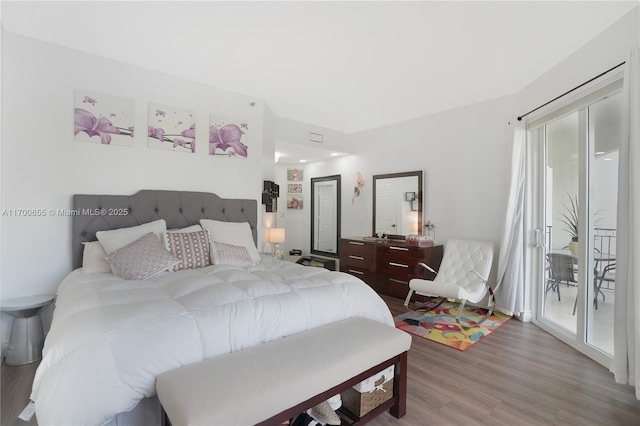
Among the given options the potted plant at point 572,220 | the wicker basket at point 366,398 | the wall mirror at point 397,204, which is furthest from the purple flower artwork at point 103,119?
the potted plant at point 572,220

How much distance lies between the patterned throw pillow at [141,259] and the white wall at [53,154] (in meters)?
0.78

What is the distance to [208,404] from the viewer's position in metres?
1.11

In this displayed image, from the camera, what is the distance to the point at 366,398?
1647mm

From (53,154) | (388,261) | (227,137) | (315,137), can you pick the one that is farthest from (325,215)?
(53,154)

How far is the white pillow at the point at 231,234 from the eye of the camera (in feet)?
10.3

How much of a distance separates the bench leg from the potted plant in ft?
7.08

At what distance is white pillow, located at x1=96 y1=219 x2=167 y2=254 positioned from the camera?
2570 mm

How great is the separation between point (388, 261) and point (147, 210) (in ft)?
10.3

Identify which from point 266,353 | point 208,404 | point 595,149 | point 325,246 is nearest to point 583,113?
point 595,149

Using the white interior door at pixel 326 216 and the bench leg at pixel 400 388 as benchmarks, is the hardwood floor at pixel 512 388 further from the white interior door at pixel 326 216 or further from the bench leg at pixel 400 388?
the white interior door at pixel 326 216

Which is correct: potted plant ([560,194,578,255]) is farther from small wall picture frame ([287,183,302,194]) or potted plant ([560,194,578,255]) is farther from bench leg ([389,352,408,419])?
small wall picture frame ([287,183,302,194])

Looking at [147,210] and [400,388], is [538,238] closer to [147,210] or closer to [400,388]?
[400,388]

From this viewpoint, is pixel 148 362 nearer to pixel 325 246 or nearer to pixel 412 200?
pixel 412 200

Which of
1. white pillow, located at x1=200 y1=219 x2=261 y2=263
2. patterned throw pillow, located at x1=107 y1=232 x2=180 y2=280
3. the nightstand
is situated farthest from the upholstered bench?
the nightstand
